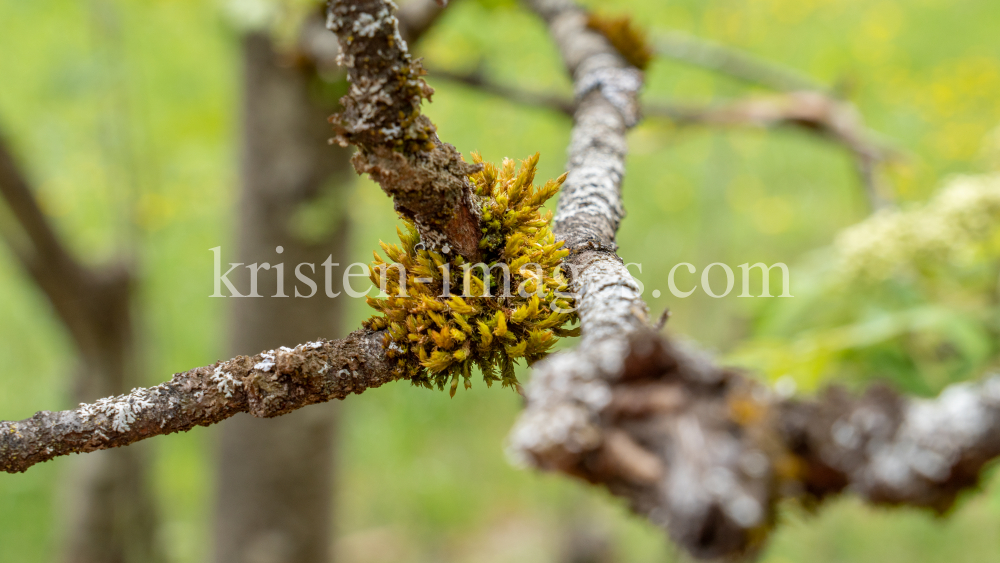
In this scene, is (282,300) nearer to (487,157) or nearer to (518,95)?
(518,95)

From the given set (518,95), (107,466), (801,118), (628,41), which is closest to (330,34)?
(518,95)

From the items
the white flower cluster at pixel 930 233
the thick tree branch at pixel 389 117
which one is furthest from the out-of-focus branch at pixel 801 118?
the thick tree branch at pixel 389 117

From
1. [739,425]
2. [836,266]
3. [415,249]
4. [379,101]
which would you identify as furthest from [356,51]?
[836,266]

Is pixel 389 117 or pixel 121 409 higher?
pixel 389 117

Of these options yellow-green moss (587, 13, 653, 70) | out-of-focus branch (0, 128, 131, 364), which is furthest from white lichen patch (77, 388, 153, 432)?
out-of-focus branch (0, 128, 131, 364)

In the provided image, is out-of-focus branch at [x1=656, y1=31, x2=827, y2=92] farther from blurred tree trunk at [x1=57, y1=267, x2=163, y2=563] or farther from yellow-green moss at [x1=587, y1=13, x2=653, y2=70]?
blurred tree trunk at [x1=57, y1=267, x2=163, y2=563]

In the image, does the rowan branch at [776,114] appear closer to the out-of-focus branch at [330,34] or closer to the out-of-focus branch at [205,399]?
the out-of-focus branch at [330,34]

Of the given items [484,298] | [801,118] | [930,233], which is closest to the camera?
[484,298]
